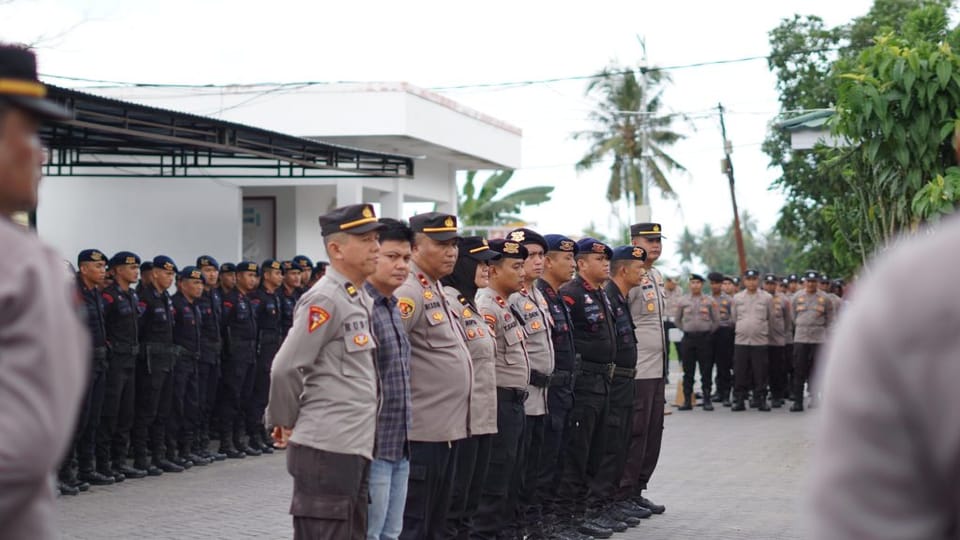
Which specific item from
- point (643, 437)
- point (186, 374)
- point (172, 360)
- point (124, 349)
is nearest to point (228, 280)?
point (186, 374)

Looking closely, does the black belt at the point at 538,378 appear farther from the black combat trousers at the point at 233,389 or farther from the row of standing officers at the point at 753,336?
the row of standing officers at the point at 753,336

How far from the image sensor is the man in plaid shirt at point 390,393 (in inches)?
225

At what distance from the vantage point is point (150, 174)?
63.5 feet

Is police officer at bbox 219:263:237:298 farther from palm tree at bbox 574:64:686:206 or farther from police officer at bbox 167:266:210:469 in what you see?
palm tree at bbox 574:64:686:206

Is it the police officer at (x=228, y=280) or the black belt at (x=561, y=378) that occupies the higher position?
the police officer at (x=228, y=280)

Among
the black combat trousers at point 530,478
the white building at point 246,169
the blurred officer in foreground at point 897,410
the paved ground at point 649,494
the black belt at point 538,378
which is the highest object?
the white building at point 246,169

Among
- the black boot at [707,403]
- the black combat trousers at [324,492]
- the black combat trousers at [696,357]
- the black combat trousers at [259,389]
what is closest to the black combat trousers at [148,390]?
the black combat trousers at [259,389]

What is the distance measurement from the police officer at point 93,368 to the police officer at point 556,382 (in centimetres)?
456

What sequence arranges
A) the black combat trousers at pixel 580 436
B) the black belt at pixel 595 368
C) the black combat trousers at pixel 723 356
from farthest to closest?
the black combat trousers at pixel 723 356
the black belt at pixel 595 368
the black combat trousers at pixel 580 436

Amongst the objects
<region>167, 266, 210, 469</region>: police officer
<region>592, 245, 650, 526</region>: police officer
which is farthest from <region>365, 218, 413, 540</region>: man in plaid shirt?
<region>167, 266, 210, 469</region>: police officer

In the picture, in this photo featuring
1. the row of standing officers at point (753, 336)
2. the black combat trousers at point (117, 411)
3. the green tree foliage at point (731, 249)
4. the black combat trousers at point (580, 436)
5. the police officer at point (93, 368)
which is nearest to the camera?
the black combat trousers at point (580, 436)

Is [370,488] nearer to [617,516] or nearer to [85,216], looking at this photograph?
[617,516]

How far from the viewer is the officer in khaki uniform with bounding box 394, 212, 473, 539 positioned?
6539 millimetres

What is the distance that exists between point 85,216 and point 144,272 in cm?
837
